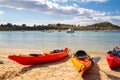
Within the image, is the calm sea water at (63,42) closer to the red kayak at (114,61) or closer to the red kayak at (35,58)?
the red kayak at (35,58)

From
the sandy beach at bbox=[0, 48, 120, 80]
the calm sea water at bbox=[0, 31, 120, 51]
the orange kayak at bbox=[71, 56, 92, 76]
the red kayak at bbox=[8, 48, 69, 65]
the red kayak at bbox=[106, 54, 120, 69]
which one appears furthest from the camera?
the calm sea water at bbox=[0, 31, 120, 51]

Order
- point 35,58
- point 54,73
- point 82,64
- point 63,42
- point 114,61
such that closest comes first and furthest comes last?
point 82,64
point 54,73
point 114,61
point 35,58
point 63,42

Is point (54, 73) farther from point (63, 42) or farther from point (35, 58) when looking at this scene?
point (63, 42)

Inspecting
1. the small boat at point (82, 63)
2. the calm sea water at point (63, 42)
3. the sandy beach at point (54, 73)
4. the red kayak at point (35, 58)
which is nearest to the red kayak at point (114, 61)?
the sandy beach at point (54, 73)

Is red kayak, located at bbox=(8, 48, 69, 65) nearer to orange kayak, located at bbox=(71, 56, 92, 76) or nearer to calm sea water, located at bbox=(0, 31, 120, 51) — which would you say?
orange kayak, located at bbox=(71, 56, 92, 76)

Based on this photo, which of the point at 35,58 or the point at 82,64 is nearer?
the point at 82,64

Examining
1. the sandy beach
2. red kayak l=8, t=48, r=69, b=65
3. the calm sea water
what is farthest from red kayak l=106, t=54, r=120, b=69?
the calm sea water

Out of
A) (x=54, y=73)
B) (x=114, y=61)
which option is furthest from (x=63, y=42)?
(x=54, y=73)

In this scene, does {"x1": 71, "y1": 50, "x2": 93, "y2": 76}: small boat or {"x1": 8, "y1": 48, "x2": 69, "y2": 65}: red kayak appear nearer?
{"x1": 71, "y1": 50, "x2": 93, "y2": 76}: small boat

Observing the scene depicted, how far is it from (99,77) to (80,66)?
A: 124 centimetres

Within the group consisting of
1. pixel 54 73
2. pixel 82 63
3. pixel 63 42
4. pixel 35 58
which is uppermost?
pixel 82 63

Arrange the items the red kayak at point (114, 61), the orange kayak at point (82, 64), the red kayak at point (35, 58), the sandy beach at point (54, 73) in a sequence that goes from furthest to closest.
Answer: the red kayak at point (35, 58) → the red kayak at point (114, 61) → the sandy beach at point (54, 73) → the orange kayak at point (82, 64)

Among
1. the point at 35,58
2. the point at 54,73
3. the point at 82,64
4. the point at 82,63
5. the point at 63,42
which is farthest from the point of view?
the point at 63,42

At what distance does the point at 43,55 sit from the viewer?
644 inches
